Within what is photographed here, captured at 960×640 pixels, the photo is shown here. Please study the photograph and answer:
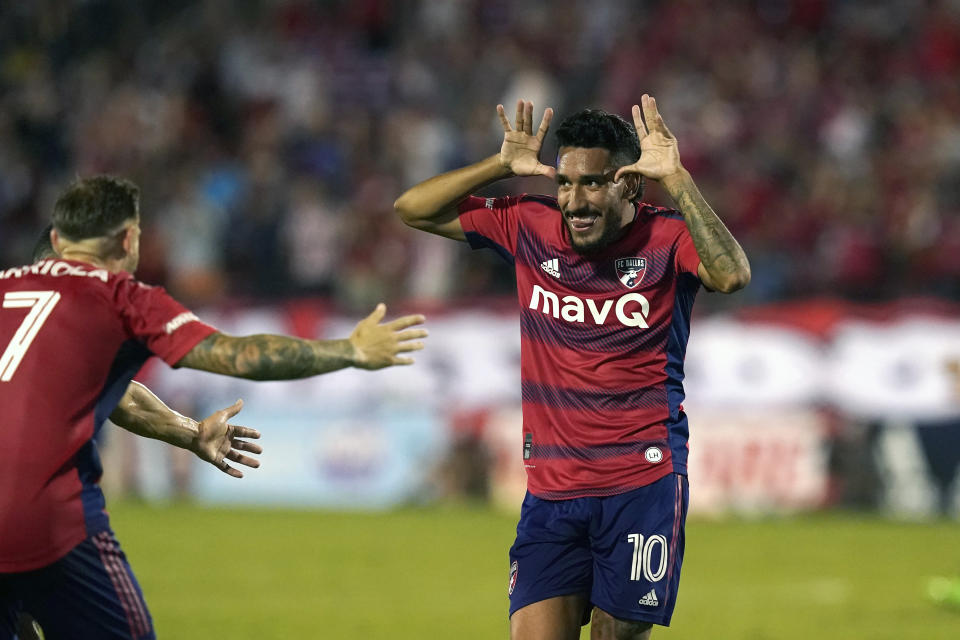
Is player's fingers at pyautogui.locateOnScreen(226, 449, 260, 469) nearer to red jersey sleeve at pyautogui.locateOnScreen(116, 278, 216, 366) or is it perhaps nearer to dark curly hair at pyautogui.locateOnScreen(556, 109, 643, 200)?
red jersey sleeve at pyautogui.locateOnScreen(116, 278, 216, 366)

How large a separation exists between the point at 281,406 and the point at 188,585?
5564mm

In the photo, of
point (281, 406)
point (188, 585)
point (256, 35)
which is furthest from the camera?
point (256, 35)

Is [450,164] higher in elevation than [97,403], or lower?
higher

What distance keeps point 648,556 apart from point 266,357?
1.88 metres

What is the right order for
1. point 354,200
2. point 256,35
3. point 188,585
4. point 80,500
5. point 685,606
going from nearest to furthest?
point 80,500
point 685,606
point 188,585
point 354,200
point 256,35

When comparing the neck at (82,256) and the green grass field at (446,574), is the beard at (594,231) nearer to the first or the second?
the neck at (82,256)

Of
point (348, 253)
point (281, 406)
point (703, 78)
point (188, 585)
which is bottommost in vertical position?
point (188, 585)

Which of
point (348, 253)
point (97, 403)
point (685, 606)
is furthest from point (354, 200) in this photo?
point (97, 403)

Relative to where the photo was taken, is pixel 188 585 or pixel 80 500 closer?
pixel 80 500

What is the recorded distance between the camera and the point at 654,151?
6520mm

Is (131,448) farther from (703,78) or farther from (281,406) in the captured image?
(703,78)

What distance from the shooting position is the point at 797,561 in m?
13.7

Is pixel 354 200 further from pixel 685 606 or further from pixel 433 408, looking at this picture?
pixel 685 606

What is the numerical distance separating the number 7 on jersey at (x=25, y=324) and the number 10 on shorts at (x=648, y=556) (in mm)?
2519
